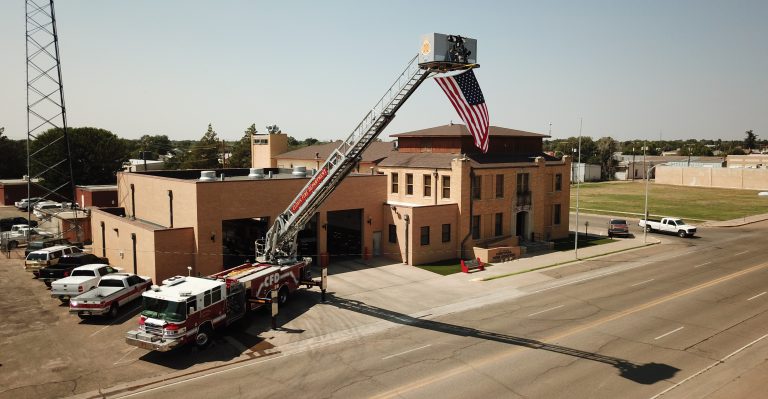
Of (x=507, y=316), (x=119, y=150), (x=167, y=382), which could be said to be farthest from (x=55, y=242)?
(x=119, y=150)

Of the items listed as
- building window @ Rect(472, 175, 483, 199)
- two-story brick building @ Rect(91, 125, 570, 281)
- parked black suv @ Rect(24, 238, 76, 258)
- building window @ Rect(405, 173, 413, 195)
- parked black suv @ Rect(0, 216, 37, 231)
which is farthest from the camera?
parked black suv @ Rect(0, 216, 37, 231)

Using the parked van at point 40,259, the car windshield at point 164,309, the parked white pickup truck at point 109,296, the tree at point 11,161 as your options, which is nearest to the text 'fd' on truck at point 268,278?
the car windshield at point 164,309

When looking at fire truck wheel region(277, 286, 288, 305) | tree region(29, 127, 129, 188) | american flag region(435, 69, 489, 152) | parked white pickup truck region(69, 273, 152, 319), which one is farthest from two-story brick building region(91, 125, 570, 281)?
tree region(29, 127, 129, 188)

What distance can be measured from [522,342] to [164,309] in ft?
49.9

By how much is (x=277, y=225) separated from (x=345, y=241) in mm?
13696

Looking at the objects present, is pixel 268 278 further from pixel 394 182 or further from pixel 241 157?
pixel 241 157

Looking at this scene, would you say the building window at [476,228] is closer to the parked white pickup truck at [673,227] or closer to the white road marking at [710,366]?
the parked white pickup truck at [673,227]

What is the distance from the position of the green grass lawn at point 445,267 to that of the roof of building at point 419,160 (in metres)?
7.79

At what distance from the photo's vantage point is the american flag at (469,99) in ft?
75.4

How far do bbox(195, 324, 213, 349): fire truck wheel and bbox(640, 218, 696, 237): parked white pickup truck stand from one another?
145ft

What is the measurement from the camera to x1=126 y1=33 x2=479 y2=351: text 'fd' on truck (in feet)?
69.4

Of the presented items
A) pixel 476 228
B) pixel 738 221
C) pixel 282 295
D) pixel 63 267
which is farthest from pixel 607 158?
pixel 63 267

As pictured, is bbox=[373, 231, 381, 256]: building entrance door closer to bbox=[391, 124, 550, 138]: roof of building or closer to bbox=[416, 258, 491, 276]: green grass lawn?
bbox=[416, 258, 491, 276]: green grass lawn

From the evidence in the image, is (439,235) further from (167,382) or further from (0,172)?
(0,172)
